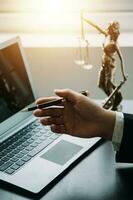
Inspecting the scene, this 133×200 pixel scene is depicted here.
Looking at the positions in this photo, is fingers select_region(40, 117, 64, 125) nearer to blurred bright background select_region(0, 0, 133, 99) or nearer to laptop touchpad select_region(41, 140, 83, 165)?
laptop touchpad select_region(41, 140, 83, 165)

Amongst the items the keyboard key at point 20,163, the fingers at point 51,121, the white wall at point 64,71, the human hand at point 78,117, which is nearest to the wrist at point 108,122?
the human hand at point 78,117

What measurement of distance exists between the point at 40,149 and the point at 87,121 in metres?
0.13

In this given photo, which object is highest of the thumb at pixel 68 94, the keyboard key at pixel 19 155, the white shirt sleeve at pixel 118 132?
the thumb at pixel 68 94

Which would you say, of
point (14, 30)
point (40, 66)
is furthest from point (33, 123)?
point (14, 30)

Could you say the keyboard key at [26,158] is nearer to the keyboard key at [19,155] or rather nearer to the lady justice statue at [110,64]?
the keyboard key at [19,155]

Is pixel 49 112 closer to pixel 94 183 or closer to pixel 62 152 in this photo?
pixel 62 152

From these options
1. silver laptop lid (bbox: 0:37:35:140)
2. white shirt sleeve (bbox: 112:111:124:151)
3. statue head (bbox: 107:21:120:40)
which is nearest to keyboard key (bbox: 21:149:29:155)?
silver laptop lid (bbox: 0:37:35:140)

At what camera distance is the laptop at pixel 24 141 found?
0.90m

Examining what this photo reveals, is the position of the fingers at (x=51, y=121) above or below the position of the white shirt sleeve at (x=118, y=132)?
above

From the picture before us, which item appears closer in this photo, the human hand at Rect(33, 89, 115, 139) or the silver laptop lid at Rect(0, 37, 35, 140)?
the human hand at Rect(33, 89, 115, 139)

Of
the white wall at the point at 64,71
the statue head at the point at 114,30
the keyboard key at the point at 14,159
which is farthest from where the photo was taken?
the white wall at the point at 64,71

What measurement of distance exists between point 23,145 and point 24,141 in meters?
0.02

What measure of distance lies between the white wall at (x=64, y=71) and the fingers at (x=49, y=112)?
423 millimetres

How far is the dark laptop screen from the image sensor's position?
1.09 m
